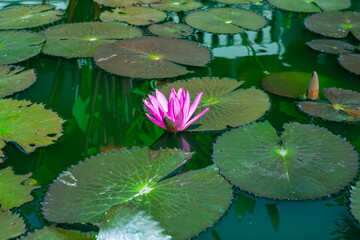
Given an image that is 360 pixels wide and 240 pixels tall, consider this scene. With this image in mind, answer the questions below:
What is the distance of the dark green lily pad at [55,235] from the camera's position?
50.4 inches

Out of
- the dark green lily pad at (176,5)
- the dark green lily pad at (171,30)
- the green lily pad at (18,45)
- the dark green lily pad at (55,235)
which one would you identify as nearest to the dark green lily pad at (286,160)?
the dark green lily pad at (55,235)

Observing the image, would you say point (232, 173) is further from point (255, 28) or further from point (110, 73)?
point (255, 28)

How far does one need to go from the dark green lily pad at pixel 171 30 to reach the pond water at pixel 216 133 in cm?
9

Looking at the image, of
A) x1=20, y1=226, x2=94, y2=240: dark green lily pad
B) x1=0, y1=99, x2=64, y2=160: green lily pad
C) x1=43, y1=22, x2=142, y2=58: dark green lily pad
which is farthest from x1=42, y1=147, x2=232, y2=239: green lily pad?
x1=43, y1=22, x2=142, y2=58: dark green lily pad

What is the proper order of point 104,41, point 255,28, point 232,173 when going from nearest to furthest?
point 232,173 < point 104,41 < point 255,28

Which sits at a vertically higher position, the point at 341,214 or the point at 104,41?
the point at 104,41

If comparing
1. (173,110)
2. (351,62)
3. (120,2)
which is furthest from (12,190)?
(120,2)

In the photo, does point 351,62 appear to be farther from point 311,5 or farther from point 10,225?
point 10,225

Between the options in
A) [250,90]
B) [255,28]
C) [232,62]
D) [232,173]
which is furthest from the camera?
[255,28]

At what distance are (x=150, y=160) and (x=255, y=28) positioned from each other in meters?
1.95

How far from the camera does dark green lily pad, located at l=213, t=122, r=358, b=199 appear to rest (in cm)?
152

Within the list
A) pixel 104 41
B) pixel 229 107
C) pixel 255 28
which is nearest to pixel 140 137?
pixel 229 107

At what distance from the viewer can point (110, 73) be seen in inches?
99.2

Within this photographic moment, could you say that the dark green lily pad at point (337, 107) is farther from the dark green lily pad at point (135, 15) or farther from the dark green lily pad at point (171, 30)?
the dark green lily pad at point (135, 15)
